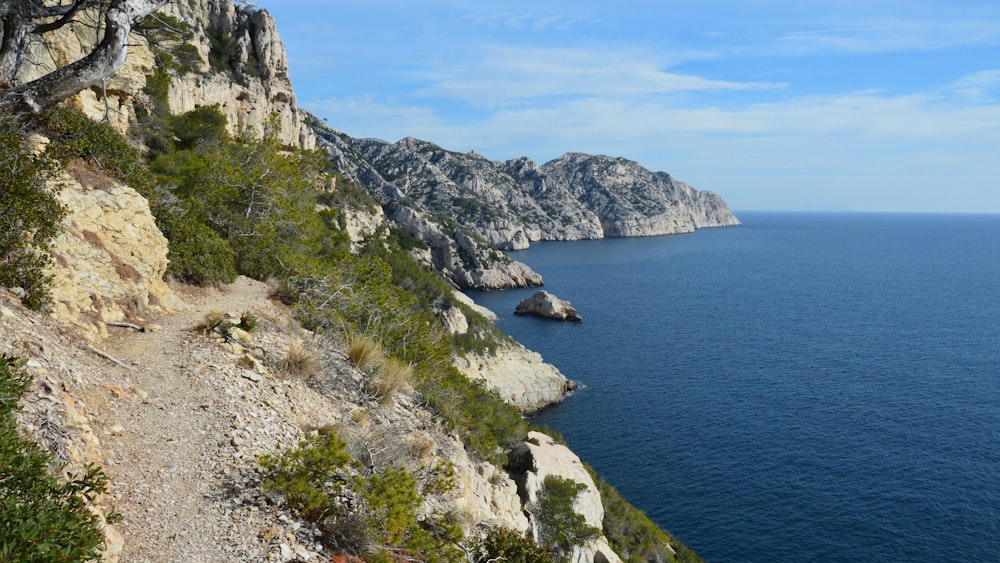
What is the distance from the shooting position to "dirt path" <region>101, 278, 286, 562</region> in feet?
22.9

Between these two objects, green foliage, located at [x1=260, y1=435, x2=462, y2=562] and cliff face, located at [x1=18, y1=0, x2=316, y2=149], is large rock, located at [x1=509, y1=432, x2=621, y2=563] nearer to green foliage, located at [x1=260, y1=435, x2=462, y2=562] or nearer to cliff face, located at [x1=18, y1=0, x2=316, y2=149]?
green foliage, located at [x1=260, y1=435, x2=462, y2=562]

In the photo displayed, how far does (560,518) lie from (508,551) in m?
9.40

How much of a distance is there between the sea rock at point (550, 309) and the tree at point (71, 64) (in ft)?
256

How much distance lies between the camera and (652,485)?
38406 mm

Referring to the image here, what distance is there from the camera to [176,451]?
8.45 metres

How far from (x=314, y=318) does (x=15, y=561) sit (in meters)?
12.2

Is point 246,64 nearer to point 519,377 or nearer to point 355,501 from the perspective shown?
point 519,377

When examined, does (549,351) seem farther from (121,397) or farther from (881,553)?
(121,397)

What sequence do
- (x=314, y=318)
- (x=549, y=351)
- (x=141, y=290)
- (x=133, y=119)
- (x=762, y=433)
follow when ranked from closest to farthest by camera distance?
1. (x=141, y=290)
2. (x=314, y=318)
3. (x=133, y=119)
4. (x=762, y=433)
5. (x=549, y=351)

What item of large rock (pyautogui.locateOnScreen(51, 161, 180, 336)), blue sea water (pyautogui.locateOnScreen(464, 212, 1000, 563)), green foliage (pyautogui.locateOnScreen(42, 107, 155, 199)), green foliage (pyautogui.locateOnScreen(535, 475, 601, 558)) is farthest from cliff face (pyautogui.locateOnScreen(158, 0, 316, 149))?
green foliage (pyautogui.locateOnScreen(535, 475, 601, 558))

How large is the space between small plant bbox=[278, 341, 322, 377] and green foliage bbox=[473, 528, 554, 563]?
5440 millimetres

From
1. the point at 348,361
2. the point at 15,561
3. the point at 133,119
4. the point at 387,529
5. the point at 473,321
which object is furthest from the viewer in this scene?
the point at 473,321

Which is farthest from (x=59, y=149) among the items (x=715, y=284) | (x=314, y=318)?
(x=715, y=284)

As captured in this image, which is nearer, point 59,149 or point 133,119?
point 59,149
